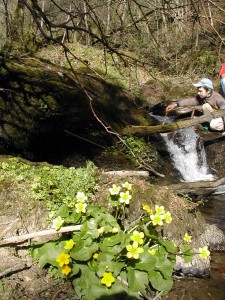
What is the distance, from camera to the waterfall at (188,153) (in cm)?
757

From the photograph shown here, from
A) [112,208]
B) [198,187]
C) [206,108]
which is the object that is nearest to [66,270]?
[112,208]

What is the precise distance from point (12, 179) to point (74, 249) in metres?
1.07

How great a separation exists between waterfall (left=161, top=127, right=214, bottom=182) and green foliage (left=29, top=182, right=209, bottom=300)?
5007 millimetres

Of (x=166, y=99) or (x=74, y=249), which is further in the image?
(x=166, y=99)

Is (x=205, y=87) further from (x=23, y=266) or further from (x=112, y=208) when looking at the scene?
(x=23, y=266)

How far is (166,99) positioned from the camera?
10.9 metres

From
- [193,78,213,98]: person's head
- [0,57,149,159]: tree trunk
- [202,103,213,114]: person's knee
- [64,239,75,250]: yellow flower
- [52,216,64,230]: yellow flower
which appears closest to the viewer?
[64,239,75,250]: yellow flower

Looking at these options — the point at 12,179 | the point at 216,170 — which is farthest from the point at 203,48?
the point at 12,179

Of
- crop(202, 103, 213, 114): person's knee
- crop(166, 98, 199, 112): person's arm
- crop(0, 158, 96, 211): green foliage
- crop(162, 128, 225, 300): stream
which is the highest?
crop(166, 98, 199, 112): person's arm

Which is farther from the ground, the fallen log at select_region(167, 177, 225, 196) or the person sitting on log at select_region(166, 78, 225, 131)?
the person sitting on log at select_region(166, 78, 225, 131)

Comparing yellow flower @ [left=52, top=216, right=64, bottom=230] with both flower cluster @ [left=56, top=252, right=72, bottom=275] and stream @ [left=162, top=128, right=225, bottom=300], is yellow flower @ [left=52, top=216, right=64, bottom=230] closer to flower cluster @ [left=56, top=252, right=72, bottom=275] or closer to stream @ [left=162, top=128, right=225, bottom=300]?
flower cluster @ [left=56, top=252, right=72, bottom=275]

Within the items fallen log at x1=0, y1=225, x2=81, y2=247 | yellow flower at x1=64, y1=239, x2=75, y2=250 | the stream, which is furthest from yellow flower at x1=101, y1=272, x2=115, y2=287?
the stream

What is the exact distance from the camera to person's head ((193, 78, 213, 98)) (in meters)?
7.36

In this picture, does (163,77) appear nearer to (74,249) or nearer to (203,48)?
(203,48)
